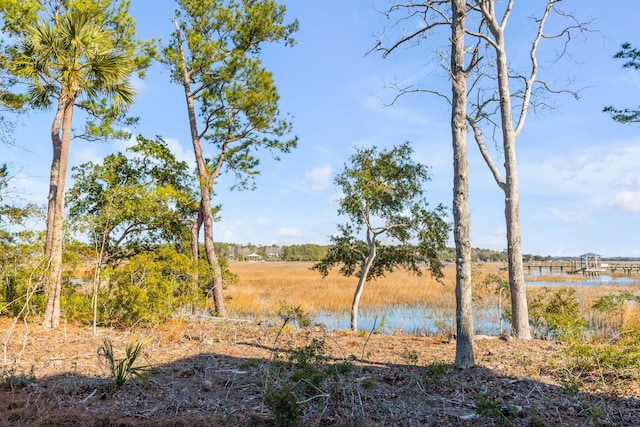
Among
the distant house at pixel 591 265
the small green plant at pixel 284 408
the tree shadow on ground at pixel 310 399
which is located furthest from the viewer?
the distant house at pixel 591 265

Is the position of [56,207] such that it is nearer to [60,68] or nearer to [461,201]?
[60,68]

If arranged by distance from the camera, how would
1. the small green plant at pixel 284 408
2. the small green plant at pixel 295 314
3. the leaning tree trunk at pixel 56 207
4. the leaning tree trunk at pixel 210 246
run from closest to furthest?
1. the small green plant at pixel 284 408
2. the small green plant at pixel 295 314
3. the leaning tree trunk at pixel 56 207
4. the leaning tree trunk at pixel 210 246

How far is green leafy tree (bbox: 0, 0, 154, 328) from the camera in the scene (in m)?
9.99

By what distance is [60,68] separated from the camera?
10.2 metres

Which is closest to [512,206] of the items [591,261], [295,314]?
[295,314]

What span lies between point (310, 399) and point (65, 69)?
9.22 m

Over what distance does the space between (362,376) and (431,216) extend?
25.4 feet

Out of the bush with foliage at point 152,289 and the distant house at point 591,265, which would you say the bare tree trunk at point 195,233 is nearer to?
the bush with foliage at point 152,289

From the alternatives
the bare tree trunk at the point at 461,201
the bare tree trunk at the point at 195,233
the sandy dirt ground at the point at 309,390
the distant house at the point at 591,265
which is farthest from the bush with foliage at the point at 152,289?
the distant house at the point at 591,265

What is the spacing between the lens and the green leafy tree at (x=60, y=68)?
999cm

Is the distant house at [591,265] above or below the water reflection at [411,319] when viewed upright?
above

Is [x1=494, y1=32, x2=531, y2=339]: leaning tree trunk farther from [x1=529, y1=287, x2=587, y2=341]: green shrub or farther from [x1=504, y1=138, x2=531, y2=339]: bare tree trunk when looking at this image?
[x1=529, y1=287, x2=587, y2=341]: green shrub

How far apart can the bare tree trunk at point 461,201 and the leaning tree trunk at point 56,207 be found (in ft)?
26.6

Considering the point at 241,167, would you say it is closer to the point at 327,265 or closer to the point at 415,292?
the point at 327,265
